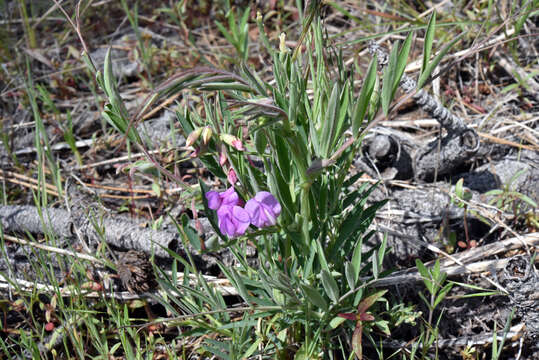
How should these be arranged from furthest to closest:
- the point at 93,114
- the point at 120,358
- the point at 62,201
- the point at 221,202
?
the point at 93,114 < the point at 62,201 < the point at 120,358 < the point at 221,202

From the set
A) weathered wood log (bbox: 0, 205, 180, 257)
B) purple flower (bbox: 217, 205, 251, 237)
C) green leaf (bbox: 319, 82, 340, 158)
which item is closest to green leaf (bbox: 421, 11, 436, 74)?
green leaf (bbox: 319, 82, 340, 158)

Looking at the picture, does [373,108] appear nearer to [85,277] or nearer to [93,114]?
[85,277]

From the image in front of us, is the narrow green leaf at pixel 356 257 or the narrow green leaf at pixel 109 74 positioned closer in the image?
the narrow green leaf at pixel 109 74

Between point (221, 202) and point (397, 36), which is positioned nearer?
point (221, 202)

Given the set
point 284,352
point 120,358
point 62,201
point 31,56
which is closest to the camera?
point 284,352

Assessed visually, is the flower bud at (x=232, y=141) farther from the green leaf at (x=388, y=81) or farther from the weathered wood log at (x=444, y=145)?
the weathered wood log at (x=444, y=145)

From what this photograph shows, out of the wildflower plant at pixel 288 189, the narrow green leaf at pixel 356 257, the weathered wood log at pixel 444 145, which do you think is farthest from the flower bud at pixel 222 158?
the weathered wood log at pixel 444 145

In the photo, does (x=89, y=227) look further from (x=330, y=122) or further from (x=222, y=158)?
(x=330, y=122)

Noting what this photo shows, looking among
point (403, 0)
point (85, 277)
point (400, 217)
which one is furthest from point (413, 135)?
point (85, 277)

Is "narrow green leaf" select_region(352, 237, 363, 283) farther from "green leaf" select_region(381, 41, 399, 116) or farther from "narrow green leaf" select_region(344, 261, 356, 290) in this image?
"green leaf" select_region(381, 41, 399, 116)
